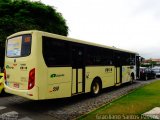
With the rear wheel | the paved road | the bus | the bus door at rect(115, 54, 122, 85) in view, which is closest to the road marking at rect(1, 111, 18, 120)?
the paved road

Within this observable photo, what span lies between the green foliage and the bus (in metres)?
12.4

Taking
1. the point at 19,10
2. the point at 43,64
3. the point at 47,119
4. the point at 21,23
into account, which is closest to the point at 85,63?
the point at 43,64

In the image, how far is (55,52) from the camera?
8938 millimetres

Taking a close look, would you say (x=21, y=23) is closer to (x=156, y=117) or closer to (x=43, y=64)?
(x=43, y=64)

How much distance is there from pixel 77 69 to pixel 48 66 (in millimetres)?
2230

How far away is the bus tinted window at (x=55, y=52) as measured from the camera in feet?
27.8

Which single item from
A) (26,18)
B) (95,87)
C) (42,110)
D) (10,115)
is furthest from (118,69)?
(26,18)

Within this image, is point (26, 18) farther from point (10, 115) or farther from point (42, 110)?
point (10, 115)

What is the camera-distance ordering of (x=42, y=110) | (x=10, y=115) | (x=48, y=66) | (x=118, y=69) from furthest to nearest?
(x=118, y=69), (x=42, y=110), (x=48, y=66), (x=10, y=115)

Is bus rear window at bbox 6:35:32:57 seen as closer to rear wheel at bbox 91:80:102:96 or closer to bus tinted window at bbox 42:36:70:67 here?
bus tinted window at bbox 42:36:70:67

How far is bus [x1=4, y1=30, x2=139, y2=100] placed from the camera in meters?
8.11

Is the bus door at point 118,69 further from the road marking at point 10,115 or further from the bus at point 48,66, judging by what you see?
the road marking at point 10,115

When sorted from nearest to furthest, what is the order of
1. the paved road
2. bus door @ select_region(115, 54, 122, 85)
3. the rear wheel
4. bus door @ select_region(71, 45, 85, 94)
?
the paved road < bus door @ select_region(71, 45, 85, 94) < the rear wheel < bus door @ select_region(115, 54, 122, 85)

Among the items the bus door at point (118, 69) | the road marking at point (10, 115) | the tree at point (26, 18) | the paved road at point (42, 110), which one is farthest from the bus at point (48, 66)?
the tree at point (26, 18)
